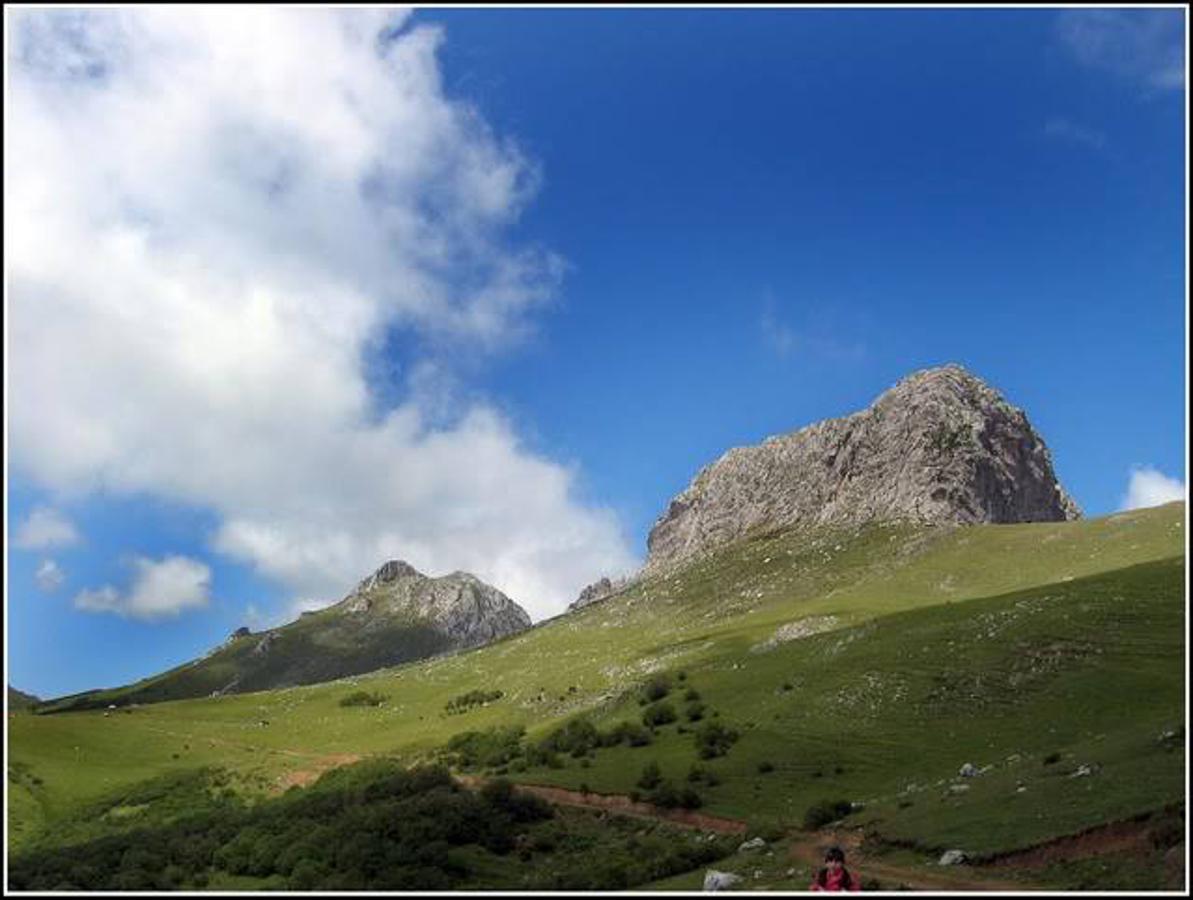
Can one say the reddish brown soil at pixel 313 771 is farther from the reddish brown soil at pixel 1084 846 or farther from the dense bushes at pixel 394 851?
the reddish brown soil at pixel 1084 846

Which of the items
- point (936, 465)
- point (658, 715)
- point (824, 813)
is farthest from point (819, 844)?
point (936, 465)

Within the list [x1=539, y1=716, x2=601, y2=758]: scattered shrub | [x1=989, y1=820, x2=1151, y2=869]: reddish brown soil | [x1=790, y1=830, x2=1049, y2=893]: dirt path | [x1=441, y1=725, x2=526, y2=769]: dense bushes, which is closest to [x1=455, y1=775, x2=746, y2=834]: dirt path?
[x1=790, y1=830, x2=1049, y2=893]: dirt path

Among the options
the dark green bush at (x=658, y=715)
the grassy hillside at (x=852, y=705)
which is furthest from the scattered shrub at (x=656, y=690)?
the dark green bush at (x=658, y=715)

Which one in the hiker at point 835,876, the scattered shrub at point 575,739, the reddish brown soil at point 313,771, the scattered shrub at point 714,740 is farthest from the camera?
the reddish brown soil at point 313,771

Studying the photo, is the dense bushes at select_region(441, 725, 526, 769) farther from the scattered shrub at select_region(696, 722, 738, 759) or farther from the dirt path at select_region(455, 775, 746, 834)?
the scattered shrub at select_region(696, 722, 738, 759)

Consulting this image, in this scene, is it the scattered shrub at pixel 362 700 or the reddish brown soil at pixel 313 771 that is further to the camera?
the scattered shrub at pixel 362 700

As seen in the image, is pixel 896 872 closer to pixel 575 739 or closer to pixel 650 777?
pixel 650 777

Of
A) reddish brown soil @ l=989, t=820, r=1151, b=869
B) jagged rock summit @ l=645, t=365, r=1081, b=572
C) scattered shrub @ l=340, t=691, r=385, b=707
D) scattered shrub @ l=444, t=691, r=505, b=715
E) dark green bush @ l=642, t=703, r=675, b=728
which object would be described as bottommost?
reddish brown soil @ l=989, t=820, r=1151, b=869

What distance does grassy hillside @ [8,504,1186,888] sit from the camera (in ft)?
150

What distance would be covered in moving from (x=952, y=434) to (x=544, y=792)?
13927cm

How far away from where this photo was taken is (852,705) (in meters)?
71.1

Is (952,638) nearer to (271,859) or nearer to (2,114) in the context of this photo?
(271,859)

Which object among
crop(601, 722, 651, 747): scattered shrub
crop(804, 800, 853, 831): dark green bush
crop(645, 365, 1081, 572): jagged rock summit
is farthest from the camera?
crop(645, 365, 1081, 572): jagged rock summit

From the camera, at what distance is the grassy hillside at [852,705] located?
4562cm
